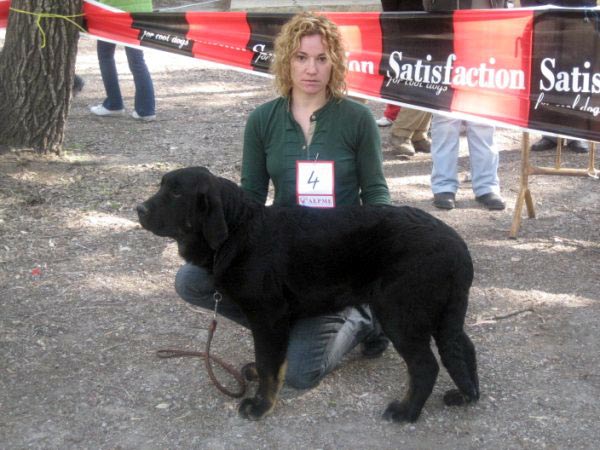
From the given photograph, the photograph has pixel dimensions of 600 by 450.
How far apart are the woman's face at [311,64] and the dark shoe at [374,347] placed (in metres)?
1.32

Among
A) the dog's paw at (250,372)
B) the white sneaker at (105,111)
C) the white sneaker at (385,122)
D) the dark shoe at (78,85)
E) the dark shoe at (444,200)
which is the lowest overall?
the dog's paw at (250,372)

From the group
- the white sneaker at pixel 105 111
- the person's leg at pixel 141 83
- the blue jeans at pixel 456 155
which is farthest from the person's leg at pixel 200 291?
the white sneaker at pixel 105 111

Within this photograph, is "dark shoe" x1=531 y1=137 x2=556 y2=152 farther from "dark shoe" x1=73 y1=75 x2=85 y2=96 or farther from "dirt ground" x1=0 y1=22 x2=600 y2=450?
"dark shoe" x1=73 y1=75 x2=85 y2=96

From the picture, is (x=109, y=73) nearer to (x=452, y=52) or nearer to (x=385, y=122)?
(x=385, y=122)

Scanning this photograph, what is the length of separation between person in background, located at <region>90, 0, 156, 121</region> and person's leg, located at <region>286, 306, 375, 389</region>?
5.02m

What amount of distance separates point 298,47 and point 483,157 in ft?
9.63

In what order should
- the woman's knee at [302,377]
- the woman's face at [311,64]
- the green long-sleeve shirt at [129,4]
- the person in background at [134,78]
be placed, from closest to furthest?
the woman's knee at [302,377] → the woman's face at [311,64] → the green long-sleeve shirt at [129,4] → the person in background at [134,78]

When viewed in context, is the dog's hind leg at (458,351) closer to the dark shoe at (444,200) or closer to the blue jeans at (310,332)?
the blue jeans at (310,332)

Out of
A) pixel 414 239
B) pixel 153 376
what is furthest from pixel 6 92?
pixel 414 239

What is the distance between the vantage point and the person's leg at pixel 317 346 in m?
3.71

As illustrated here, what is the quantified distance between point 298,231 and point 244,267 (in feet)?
0.93

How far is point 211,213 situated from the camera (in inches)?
129

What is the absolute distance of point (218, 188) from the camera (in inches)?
131

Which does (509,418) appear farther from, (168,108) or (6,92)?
(168,108)
